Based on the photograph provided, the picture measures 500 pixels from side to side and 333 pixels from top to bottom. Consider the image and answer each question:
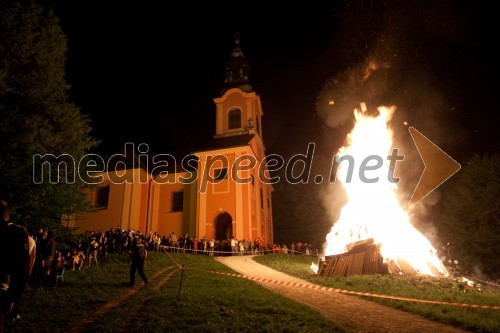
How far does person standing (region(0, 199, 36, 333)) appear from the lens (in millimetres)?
3424

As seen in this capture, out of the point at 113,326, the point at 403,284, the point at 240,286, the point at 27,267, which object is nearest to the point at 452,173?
the point at 403,284

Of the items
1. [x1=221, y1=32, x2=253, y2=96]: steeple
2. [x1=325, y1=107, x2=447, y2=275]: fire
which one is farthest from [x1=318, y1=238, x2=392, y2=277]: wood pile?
[x1=221, y1=32, x2=253, y2=96]: steeple

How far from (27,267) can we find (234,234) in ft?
80.7

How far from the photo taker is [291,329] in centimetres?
694

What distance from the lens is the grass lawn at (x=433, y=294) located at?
7590mm

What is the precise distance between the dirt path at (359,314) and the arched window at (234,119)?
2428 centimetres

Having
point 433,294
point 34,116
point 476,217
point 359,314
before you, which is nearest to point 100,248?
point 34,116

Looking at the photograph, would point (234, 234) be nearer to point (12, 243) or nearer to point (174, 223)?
point (174, 223)

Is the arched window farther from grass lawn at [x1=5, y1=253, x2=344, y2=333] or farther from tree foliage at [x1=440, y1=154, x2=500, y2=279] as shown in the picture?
grass lawn at [x1=5, y1=253, x2=344, y2=333]

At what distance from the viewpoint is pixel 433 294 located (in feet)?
34.8

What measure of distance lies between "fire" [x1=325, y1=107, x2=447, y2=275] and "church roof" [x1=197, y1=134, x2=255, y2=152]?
440 inches

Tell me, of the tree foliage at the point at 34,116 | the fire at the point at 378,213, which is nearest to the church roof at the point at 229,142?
the fire at the point at 378,213

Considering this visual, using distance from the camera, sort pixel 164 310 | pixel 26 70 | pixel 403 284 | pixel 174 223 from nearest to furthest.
Answer: pixel 164 310 → pixel 403 284 → pixel 26 70 → pixel 174 223

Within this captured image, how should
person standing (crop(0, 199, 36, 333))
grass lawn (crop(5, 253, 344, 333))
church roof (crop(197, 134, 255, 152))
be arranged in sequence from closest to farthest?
person standing (crop(0, 199, 36, 333)), grass lawn (crop(5, 253, 344, 333)), church roof (crop(197, 134, 255, 152))
